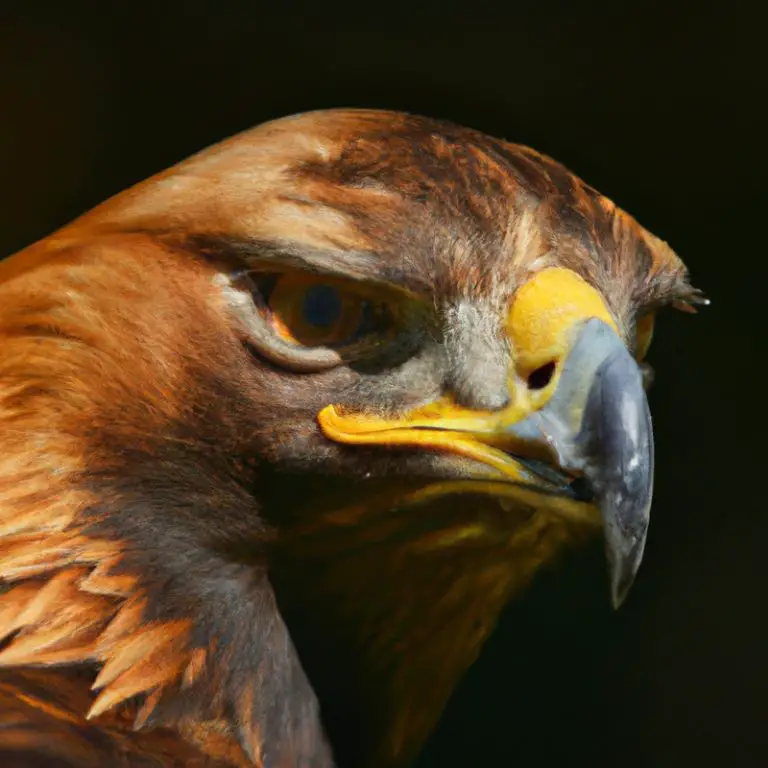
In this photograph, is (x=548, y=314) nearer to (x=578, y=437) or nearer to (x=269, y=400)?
(x=578, y=437)

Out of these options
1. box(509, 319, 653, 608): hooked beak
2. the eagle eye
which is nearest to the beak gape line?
box(509, 319, 653, 608): hooked beak

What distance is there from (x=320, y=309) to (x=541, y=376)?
31cm

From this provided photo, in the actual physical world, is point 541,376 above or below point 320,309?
below

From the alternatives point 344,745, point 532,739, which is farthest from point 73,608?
point 532,739

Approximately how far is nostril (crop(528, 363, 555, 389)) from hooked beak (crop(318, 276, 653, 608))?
0.4 inches

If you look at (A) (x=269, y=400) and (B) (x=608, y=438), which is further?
(A) (x=269, y=400)

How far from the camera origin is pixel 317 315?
5.29ft

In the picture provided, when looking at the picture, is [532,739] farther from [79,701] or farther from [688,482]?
[79,701]

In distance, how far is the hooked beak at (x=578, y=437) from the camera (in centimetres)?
146

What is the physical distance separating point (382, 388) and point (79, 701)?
0.57 meters

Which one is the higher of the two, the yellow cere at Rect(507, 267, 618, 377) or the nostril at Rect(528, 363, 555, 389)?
the yellow cere at Rect(507, 267, 618, 377)

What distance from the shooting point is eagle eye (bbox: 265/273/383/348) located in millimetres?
1605

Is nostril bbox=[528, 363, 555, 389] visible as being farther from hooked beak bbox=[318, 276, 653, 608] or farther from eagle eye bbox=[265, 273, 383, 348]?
eagle eye bbox=[265, 273, 383, 348]

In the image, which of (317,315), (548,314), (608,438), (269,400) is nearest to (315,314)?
(317,315)
